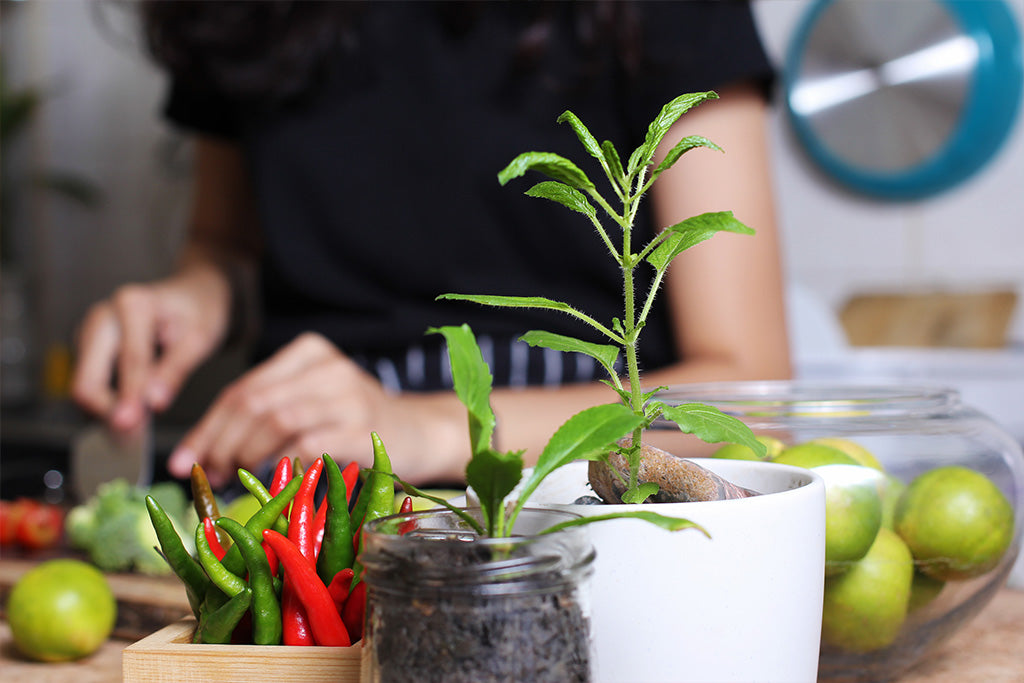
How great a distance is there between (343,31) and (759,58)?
21.6 inches

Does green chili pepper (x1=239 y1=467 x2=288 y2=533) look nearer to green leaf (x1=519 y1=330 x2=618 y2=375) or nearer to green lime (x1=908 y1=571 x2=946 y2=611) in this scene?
green leaf (x1=519 y1=330 x2=618 y2=375)

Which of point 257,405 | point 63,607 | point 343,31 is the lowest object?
point 63,607

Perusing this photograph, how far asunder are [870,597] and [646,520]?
0.57 feet

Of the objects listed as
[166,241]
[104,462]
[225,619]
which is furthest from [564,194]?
[166,241]

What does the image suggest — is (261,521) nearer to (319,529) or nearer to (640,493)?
(319,529)

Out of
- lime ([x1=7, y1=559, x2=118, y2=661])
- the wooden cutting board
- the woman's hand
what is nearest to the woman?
the woman's hand

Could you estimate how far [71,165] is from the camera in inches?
107

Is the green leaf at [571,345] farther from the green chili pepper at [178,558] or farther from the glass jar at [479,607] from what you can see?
the green chili pepper at [178,558]

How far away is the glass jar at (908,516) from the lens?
40 centimetres

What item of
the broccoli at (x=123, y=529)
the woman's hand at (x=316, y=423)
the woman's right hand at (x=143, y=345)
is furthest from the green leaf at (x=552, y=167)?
the woman's right hand at (x=143, y=345)

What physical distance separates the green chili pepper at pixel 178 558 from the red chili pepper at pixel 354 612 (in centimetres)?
6

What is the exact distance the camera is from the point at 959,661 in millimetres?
481

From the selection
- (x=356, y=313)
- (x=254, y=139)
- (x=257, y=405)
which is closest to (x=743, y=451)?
(x=257, y=405)

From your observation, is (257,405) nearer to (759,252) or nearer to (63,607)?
(63,607)
